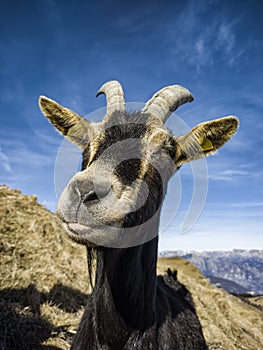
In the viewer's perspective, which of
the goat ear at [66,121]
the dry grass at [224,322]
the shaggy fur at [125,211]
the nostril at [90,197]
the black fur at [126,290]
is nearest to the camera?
the nostril at [90,197]

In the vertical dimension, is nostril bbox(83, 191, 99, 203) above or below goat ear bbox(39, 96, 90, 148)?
below

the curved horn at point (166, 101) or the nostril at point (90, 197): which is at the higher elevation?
the curved horn at point (166, 101)

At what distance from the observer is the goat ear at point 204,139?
379 cm

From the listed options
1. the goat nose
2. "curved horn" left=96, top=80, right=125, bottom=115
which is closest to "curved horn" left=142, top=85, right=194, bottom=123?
"curved horn" left=96, top=80, right=125, bottom=115

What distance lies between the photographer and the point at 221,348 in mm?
6543

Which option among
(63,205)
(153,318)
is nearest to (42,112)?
(63,205)

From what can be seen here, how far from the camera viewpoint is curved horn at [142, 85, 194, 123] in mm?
4297

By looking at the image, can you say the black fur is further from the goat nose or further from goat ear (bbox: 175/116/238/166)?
the goat nose

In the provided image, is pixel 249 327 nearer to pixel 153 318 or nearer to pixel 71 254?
pixel 71 254

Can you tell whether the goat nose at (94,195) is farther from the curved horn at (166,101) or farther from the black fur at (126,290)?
the curved horn at (166,101)

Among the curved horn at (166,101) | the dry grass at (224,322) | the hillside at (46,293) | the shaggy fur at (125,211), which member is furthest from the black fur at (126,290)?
the dry grass at (224,322)

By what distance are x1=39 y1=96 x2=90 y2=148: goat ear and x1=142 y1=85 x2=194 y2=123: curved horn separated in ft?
2.87

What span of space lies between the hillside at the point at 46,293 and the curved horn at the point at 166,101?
3.70 meters

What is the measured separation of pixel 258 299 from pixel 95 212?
17.5 m
